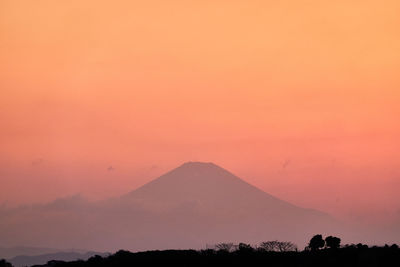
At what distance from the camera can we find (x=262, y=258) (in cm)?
10906

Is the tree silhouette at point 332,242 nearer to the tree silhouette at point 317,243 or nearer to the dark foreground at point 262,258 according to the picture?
the tree silhouette at point 317,243

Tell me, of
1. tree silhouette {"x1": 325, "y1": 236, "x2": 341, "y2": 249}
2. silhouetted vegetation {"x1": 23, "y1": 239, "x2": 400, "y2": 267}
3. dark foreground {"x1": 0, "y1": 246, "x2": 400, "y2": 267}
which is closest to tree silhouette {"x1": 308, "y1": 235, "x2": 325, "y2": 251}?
tree silhouette {"x1": 325, "y1": 236, "x2": 341, "y2": 249}

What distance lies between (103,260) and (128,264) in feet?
17.0

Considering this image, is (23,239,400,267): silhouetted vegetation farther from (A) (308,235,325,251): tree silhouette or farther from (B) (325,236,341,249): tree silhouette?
(A) (308,235,325,251): tree silhouette

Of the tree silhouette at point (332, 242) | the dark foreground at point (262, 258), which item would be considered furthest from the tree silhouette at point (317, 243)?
the dark foreground at point (262, 258)

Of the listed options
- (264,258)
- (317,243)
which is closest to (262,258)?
(264,258)

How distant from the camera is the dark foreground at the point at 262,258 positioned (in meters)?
104

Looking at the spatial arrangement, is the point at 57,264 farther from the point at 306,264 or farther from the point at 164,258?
the point at 306,264

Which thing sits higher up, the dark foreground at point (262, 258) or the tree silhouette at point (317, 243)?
the tree silhouette at point (317, 243)

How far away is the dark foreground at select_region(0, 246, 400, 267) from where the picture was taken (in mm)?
104256

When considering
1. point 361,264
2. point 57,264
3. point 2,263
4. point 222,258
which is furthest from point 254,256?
→ point 2,263

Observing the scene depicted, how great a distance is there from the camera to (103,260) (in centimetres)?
11469

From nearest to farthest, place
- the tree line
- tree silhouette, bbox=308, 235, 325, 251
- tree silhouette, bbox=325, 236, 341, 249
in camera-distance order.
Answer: the tree line
tree silhouette, bbox=325, 236, 341, 249
tree silhouette, bbox=308, 235, 325, 251

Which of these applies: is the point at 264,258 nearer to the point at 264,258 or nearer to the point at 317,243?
the point at 264,258
